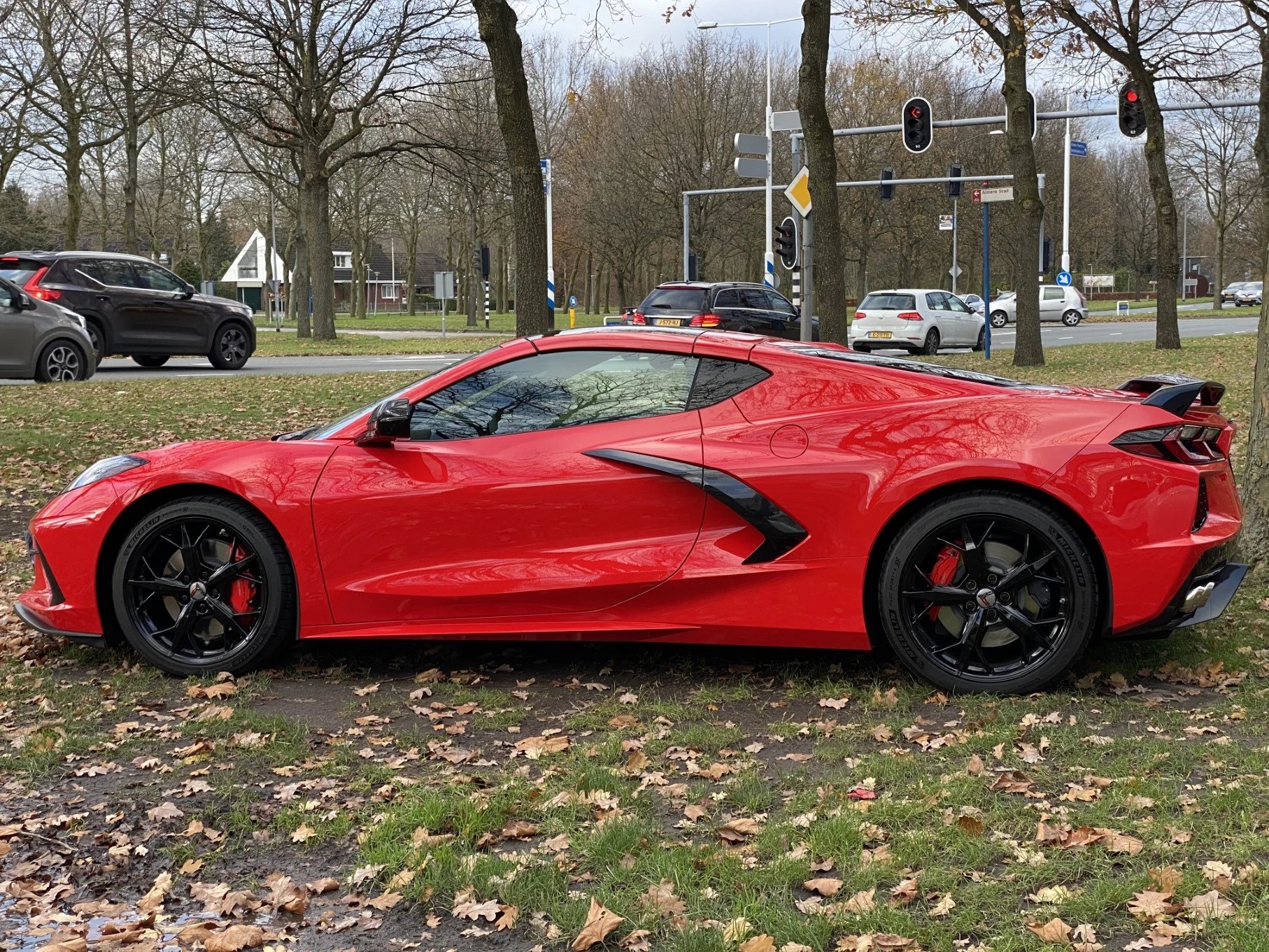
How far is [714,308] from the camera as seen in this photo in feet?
78.0

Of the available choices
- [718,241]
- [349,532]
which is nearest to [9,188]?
[718,241]

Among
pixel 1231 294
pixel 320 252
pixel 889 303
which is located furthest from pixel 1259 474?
pixel 1231 294

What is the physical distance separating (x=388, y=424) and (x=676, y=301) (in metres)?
19.3

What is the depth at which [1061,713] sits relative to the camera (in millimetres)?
4590

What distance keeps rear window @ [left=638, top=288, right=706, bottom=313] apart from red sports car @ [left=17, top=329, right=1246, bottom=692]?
1861cm

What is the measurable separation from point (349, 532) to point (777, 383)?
5.77ft

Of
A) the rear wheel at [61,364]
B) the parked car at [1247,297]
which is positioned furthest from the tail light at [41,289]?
the parked car at [1247,297]

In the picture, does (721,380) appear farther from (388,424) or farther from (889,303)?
(889,303)

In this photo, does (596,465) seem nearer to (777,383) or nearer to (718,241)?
(777,383)

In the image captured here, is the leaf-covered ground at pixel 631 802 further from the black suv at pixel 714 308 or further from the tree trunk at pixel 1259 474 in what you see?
the black suv at pixel 714 308

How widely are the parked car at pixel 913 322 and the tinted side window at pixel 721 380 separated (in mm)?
25095

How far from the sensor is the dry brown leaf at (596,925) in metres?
3.07

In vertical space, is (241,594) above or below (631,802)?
above

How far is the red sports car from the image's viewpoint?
15.5 feet
